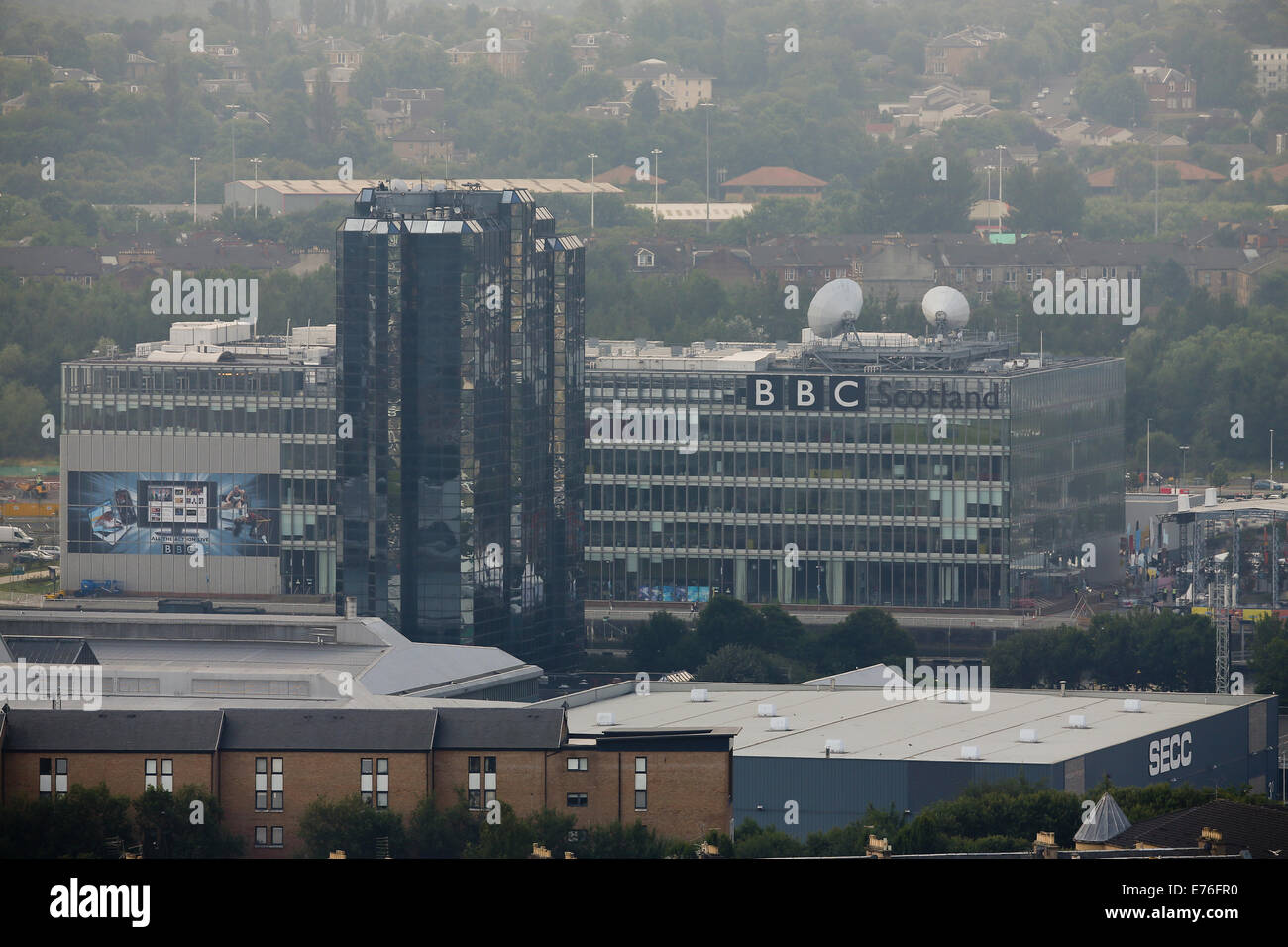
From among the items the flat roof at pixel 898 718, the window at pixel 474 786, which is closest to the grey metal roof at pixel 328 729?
the window at pixel 474 786

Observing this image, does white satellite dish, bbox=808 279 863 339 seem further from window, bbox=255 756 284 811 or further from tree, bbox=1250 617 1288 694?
window, bbox=255 756 284 811

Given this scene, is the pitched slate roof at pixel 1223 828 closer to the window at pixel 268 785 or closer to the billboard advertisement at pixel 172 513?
the window at pixel 268 785

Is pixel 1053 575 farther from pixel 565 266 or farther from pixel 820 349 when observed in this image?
pixel 565 266

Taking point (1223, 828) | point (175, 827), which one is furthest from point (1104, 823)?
point (175, 827)

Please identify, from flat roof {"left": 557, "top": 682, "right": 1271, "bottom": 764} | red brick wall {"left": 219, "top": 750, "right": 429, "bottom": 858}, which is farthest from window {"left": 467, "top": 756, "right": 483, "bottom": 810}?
flat roof {"left": 557, "top": 682, "right": 1271, "bottom": 764}
